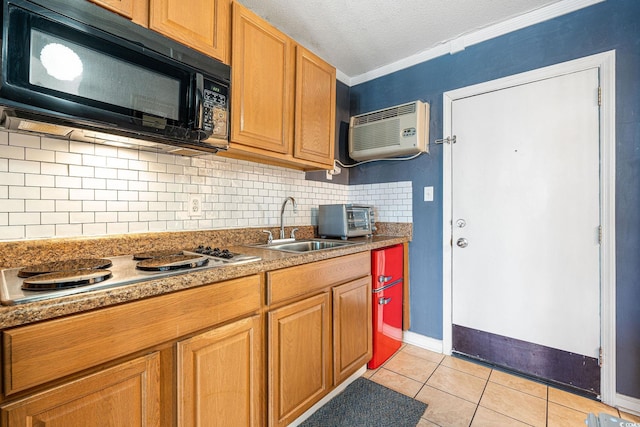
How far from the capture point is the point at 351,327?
1.77 m

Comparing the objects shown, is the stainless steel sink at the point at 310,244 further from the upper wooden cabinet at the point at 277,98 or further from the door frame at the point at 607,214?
the door frame at the point at 607,214

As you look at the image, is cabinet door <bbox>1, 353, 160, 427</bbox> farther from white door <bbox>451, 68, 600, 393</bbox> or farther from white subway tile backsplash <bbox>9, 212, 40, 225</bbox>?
white door <bbox>451, 68, 600, 393</bbox>

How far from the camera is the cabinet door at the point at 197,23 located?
1.17m

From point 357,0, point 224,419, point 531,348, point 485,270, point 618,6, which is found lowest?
point 531,348

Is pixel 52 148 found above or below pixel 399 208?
above

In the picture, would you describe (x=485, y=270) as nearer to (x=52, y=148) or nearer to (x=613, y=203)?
(x=613, y=203)

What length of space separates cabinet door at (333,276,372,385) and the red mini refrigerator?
0.34 feet

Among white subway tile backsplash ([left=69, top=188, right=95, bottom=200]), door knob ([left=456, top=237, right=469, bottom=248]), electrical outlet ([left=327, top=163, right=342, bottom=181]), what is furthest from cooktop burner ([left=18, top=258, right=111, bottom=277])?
door knob ([left=456, top=237, right=469, bottom=248])

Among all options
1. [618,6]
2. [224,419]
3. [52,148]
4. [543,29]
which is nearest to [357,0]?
[543,29]

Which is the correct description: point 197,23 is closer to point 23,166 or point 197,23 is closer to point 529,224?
point 23,166

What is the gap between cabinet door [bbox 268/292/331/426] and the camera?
1295mm

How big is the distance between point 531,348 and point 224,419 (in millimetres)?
1986

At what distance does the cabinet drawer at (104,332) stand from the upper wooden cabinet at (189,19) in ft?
3.49

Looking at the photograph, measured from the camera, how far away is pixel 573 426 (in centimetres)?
149
